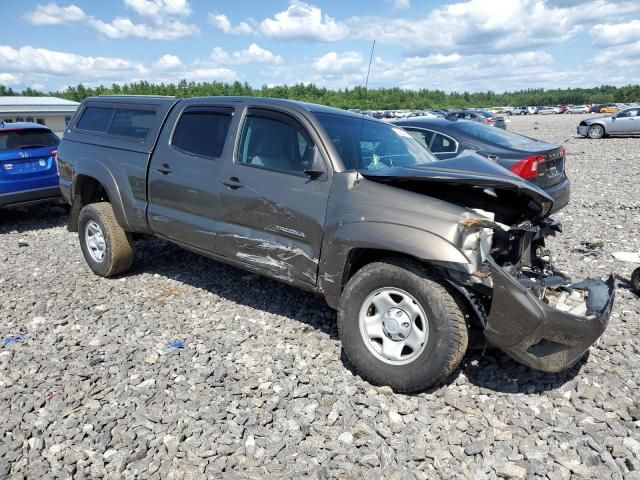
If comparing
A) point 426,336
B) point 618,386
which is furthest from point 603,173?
point 426,336

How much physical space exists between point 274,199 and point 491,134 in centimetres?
494

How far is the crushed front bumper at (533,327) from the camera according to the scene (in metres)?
2.92

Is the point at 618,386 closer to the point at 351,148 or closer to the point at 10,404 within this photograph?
the point at 351,148

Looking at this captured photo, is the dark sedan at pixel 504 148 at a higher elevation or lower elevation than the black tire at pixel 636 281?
higher

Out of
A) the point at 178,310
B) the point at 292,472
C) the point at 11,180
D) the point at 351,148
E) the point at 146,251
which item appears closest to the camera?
the point at 292,472

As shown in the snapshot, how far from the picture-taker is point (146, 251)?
264 inches

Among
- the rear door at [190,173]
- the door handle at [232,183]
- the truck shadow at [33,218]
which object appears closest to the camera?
the door handle at [232,183]

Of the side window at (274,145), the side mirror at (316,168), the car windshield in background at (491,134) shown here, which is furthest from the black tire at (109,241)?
the car windshield in background at (491,134)

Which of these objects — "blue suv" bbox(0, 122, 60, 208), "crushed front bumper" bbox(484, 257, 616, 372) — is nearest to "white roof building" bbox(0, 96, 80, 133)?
"blue suv" bbox(0, 122, 60, 208)

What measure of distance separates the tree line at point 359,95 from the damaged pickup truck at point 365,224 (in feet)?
145

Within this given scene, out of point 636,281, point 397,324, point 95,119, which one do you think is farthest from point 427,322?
point 95,119

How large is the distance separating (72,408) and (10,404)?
436mm

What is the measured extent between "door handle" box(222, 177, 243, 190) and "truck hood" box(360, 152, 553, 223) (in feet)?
3.71

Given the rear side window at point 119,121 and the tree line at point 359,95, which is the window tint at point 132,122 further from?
the tree line at point 359,95
